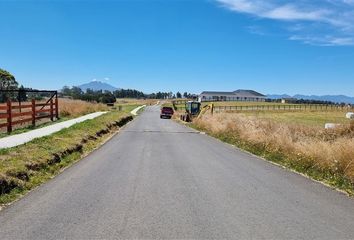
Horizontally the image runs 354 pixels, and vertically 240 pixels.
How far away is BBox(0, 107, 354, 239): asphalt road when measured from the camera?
21.4ft

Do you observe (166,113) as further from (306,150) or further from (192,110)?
(306,150)

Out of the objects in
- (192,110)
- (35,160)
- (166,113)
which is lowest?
(166,113)

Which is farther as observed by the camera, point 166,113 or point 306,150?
point 166,113

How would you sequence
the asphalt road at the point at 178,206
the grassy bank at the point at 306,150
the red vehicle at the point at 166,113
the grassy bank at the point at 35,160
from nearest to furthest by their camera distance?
the asphalt road at the point at 178,206, the grassy bank at the point at 35,160, the grassy bank at the point at 306,150, the red vehicle at the point at 166,113

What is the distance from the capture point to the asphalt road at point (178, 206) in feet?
21.4

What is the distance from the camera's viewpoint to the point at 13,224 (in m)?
6.80

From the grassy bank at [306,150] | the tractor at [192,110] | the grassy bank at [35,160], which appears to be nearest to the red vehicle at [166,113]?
the tractor at [192,110]

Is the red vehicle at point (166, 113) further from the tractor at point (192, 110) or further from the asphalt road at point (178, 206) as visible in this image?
the asphalt road at point (178, 206)

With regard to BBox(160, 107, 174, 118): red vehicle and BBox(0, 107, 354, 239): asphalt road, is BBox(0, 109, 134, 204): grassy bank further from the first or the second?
BBox(160, 107, 174, 118): red vehicle

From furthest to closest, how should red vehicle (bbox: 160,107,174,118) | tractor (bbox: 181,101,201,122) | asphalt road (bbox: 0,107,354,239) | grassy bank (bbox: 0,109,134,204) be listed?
red vehicle (bbox: 160,107,174,118)
tractor (bbox: 181,101,201,122)
grassy bank (bbox: 0,109,134,204)
asphalt road (bbox: 0,107,354,239)

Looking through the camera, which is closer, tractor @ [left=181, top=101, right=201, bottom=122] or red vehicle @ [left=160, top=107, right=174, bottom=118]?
tractor @ [left=181, top=101, right=201, bottom=122]

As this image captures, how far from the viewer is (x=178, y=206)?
8117mm

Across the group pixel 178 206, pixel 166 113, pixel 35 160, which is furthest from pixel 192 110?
pixel 178 206

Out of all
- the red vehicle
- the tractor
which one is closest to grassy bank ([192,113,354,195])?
the tractor
